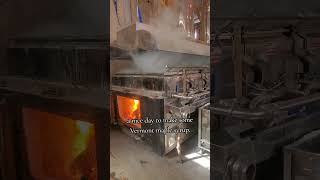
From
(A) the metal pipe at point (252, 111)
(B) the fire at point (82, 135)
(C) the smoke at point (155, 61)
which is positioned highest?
(C) the smoke at point (155, 61)

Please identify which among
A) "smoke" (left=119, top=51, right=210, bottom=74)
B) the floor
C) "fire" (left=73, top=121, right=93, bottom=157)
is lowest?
the floor

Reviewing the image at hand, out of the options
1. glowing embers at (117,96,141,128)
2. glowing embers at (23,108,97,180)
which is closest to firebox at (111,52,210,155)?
glowing embers at (117,96,141,128)

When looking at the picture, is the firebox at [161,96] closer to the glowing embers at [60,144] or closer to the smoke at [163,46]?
the smoke at [163,46]

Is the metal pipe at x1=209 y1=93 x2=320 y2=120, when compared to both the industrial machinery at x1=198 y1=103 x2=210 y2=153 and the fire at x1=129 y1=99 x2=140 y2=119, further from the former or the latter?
the fire at x1=129 y1=99 x2=140 y2=119

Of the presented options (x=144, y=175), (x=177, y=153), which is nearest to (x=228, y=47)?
(x=177, y=153)

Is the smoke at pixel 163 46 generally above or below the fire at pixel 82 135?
above

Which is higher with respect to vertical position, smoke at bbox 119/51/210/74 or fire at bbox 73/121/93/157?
smoke at bbox 119/51/210/74

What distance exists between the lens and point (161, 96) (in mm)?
763

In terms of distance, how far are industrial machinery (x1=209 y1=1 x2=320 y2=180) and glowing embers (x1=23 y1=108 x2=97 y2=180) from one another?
0.39 meters

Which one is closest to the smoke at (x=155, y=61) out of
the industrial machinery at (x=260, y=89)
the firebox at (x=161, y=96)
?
the firebox at (x=161, y=96)

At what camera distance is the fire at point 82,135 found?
76 centimetres

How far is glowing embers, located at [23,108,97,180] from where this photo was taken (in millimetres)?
771

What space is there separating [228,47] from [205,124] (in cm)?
26

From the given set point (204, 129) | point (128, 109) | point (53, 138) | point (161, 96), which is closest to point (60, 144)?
point (53, 138)
